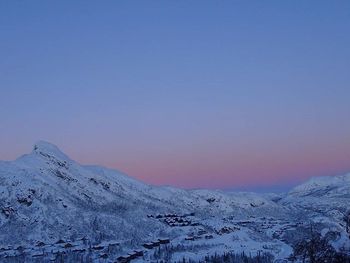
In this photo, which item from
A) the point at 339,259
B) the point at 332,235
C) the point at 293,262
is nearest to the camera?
the point at 339,259

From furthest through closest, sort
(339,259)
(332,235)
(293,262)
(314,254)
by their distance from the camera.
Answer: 1. (293,262)
2. (332,235)
3. (314,254)
4. (339,259)

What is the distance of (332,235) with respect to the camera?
5453 inches

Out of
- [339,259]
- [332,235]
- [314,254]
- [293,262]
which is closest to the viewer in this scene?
[339,259]

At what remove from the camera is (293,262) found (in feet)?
504

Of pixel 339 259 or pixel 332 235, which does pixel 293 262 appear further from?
pixel 339 259

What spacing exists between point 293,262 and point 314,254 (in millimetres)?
49084

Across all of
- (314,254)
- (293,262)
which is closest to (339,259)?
(314,254)

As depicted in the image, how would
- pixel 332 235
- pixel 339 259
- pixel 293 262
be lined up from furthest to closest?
pixel 293 262 → pixel 332 235 → pixel 339 259

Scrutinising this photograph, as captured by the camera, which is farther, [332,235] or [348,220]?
[332,235]

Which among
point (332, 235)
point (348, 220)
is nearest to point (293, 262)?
point (332, 235)

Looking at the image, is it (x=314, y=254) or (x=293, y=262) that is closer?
(x=314, y=254)

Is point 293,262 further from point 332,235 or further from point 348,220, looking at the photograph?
point 348,220

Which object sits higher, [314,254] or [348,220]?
[348,220]

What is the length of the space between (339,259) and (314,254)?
1038cm
